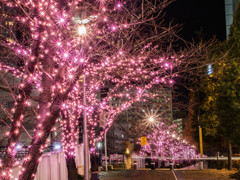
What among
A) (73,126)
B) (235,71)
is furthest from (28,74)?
(235,71)

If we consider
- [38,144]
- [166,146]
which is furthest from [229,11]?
[38,144]

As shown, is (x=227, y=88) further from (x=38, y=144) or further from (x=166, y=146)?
(x=166, y=146)

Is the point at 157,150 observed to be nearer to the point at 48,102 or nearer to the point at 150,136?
the point at 150,136

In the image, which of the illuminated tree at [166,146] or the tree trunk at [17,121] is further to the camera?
the illuminated tree at [166,146]

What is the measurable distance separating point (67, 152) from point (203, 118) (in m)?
16.9

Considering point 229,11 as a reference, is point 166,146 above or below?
below

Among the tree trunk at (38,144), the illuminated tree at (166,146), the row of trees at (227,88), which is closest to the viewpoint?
the tree trunk at (38,144)

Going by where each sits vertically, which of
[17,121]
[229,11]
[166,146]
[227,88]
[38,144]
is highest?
[229,11]

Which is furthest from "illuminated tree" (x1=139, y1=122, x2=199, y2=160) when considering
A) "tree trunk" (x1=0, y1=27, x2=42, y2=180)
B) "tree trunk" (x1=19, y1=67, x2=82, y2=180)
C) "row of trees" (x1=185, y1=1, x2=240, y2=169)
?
"tree trunk" (x1=0, y1=27, x2=42, y2=180)

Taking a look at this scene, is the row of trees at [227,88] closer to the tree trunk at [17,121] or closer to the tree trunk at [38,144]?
the tree trunk at [38,144]

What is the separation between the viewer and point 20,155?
12750 mm

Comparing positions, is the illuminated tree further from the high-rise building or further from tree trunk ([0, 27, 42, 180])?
tree trunk ([0, 27, 42, 180])

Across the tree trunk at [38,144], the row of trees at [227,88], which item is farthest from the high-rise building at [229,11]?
the tree trunk at [38,144]

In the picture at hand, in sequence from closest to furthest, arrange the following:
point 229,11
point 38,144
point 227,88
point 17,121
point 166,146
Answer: point 17,121 < point 38,144 < point 227,88 < point 229,11 < point 166,146
